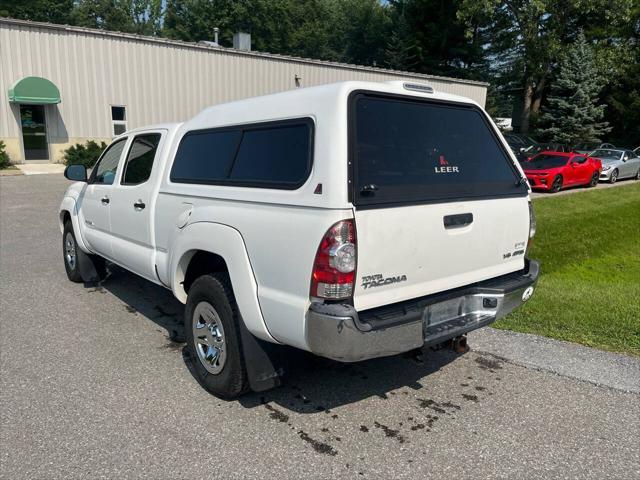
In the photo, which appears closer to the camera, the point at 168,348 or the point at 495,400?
the point at 495,400

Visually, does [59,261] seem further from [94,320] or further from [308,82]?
[308,82]

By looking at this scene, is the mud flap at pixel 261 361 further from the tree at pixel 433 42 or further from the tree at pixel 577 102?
the tree at pixel 433 42

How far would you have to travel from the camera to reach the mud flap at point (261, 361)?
125 inches

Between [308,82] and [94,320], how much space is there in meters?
23.8

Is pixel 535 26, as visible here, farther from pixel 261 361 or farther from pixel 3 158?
pixel 261 361

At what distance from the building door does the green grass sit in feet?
62.6

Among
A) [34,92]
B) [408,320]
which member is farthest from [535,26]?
[408,320]

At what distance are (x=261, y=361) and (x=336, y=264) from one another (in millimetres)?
974

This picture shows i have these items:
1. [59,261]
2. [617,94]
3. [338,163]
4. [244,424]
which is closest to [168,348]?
[244,424]

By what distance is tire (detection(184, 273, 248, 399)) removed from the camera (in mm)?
3232

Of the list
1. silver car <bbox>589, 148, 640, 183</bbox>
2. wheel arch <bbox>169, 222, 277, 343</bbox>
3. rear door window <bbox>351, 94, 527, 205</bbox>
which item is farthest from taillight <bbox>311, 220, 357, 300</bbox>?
silver car <bbox>589, 148, 640, 183</bbox>

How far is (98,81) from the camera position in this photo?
21234 millimetres

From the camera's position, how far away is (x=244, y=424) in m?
3.20

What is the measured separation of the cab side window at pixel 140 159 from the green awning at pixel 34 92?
17.7 meters
